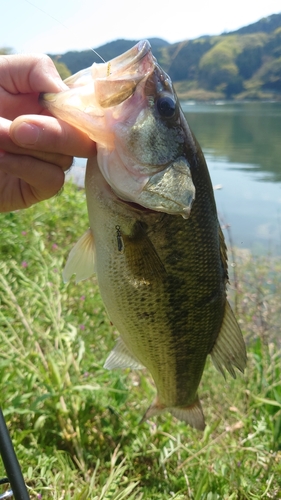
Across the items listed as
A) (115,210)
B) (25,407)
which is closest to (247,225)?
(25,407)

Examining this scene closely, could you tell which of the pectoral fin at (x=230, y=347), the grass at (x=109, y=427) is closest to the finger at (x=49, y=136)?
the pectoral fin at (x=230, y=347)

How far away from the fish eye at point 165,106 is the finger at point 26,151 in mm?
392

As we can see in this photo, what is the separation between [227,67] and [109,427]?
316 ft

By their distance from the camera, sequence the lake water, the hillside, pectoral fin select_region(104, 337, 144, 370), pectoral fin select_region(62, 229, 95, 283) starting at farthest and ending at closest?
1. the hillside
2. the lake water
3. pectoral fin select_region(104, 337, 144, 370)
4. pectoral fin select_region(62, 229, 95, 283)

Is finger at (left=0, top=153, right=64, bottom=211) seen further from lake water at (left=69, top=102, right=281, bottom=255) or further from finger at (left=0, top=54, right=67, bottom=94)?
lake water at (left=69, top=102, right=281, bottom=255)

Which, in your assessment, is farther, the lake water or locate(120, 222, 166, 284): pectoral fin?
the lake water

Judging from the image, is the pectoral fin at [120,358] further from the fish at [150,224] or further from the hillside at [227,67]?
the hillside at [227,67]

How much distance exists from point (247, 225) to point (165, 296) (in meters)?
7.36

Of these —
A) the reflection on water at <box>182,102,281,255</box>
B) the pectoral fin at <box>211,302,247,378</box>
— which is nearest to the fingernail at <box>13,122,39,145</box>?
the pectoral fin at <box>211,302,247,378</box>

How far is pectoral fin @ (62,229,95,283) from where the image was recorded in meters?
1.79

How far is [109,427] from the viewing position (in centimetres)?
274

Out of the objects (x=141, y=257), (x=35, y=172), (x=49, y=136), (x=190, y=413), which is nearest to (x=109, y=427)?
(x=190, y=413)

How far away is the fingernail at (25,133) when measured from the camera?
134 centimetres

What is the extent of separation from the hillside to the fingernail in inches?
3201
